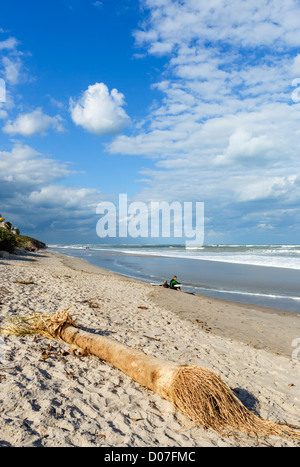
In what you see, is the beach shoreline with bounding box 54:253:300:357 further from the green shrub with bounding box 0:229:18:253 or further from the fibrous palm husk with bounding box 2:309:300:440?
the green shrub with bounding box 0:229:18:253

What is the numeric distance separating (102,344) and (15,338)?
1.95 metres

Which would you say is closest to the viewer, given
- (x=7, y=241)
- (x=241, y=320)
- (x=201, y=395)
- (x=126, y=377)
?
(x=201, y=395)

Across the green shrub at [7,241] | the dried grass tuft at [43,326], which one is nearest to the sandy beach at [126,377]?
the dried grass tuft at [43,326]

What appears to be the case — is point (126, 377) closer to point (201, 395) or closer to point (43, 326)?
point (201, 395)

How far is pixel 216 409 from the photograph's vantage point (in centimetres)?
394

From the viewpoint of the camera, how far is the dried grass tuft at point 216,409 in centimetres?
383

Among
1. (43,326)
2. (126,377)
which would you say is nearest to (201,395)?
(126,377)

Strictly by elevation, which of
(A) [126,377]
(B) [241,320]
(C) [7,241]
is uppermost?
(C) [7,241]

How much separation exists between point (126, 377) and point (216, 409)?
1755mm

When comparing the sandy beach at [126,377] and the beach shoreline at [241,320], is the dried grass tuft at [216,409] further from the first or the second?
the beach shoreline at [241,320]

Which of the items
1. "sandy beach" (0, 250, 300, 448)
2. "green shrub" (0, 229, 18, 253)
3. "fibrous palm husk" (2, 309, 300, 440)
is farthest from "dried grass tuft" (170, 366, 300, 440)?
"green shrub" (0, 229, 18, 253)

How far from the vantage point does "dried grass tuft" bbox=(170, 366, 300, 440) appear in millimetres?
3832

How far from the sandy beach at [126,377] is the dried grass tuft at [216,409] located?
0.13m
